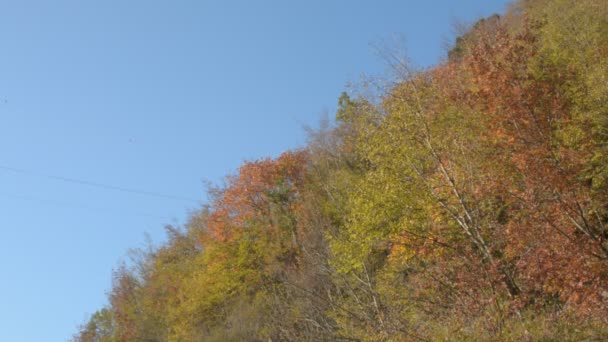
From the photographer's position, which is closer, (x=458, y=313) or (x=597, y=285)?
(x=597, y=285)

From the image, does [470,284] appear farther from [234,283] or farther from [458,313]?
[234,283]

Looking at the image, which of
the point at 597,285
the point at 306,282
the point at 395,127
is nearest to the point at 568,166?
the point at 597,285

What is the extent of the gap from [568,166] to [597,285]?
112 inches

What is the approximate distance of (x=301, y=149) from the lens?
46000mm

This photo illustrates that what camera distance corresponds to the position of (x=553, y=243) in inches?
416

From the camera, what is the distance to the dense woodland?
10.9m

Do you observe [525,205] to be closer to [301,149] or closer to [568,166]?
[568,166]

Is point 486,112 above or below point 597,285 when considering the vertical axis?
above

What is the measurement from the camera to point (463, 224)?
12508mm

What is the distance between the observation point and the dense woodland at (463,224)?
1094 cm

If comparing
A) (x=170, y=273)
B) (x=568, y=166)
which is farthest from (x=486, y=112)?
(x=170, y=273)

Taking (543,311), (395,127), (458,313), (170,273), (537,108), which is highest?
(170,273)

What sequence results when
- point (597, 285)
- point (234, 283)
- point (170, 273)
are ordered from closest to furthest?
point (597, 285), point (234, 283), point (170, 273)

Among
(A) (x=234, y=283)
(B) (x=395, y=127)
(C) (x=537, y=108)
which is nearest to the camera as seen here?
(C) (x=537, y=108)
